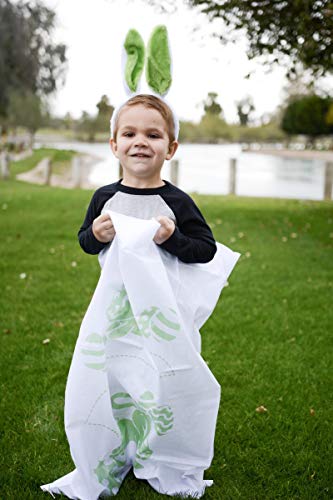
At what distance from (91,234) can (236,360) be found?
249 cm

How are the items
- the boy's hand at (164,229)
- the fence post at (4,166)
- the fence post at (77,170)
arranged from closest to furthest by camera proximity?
1. the boy's hand at (164,229)
2. the fence post at (4,166)
3. the fence post at (77,170)

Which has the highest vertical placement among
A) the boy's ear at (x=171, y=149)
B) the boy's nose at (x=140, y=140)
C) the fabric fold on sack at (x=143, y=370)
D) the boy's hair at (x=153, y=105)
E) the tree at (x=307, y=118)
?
the boy's hair at (x=153, y=105)

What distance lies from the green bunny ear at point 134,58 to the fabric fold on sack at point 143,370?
625mm

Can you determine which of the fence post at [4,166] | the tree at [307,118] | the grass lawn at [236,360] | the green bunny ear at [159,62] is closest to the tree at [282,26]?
the grass lawn at [236,360]

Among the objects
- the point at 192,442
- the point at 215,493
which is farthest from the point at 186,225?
the point at 215,493

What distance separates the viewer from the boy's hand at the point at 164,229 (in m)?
2.34

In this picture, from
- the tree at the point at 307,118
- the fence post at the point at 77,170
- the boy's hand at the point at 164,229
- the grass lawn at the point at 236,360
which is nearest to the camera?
the boy's hand at the point at 164,229

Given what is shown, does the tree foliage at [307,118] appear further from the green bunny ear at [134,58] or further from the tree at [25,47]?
the green bunny ear at [134,58]

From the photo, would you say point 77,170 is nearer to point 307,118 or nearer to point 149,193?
point 149,193

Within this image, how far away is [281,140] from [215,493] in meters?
112

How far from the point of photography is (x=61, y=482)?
282 centimetres

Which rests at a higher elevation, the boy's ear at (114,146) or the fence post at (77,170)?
the boy's ear at (114,146)

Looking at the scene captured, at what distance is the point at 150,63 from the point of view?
2.44 m

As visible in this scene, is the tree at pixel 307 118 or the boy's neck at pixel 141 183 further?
the tree at pixel 307 118
